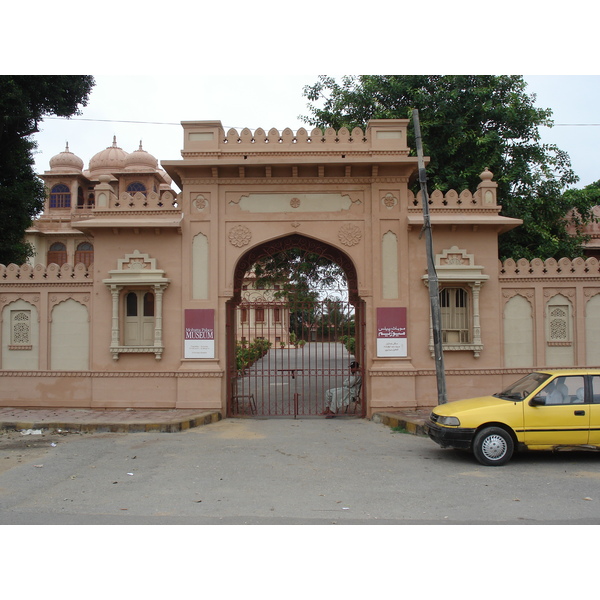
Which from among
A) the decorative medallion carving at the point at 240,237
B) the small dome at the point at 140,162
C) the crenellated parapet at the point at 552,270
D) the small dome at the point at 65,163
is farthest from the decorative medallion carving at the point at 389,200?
the small dome at the point at 65,163

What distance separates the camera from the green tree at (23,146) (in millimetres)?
14180

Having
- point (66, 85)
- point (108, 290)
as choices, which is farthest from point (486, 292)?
point (66, 85)

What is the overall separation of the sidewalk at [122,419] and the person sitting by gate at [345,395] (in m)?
1.35

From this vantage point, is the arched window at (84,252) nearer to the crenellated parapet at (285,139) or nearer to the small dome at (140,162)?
the small dome at (140,162)

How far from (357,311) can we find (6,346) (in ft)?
25.8

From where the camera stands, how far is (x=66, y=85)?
15.0 meters

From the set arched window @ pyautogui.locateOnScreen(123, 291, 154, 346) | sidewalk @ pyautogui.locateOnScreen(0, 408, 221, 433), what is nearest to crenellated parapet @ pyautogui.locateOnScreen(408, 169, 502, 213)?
arched window @ pyautogui.locateOnScreen(123, 291, 154, 346)

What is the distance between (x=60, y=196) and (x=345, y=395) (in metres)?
32.4

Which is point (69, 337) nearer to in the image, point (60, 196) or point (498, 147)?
point (498, 147)

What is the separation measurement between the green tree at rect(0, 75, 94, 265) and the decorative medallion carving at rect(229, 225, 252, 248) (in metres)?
6.35

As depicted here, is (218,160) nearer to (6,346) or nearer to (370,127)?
(370,127)

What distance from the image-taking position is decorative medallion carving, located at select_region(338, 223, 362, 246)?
1203 cm

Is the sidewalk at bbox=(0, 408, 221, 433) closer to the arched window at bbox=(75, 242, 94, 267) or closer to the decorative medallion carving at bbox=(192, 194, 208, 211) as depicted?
the decorative medallion carving at bbox=(192, 194, 208, 211)

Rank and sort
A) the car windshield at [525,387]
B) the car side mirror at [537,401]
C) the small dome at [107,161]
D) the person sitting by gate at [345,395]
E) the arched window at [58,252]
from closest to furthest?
1. the car side mirror at [537,401]
2. the car windshield at [525,387]
3. the person sitting by gate at [345,395]
4. the arched window at [58,252]
5. the small dome at [107,161]
